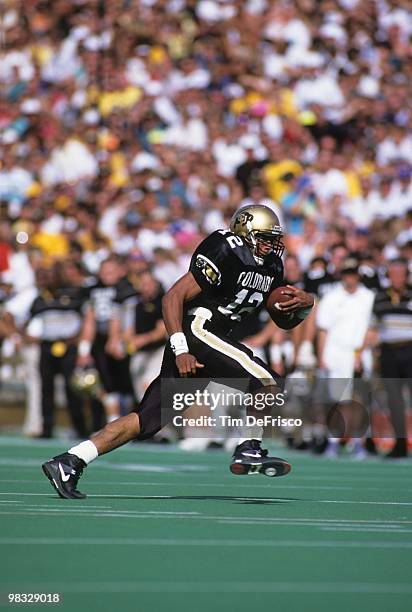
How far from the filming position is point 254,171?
60.3 feet

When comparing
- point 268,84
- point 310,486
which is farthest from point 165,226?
point 310,486

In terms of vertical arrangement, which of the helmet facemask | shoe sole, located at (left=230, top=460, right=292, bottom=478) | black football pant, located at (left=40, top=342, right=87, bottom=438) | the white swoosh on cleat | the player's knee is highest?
the helmet facemask

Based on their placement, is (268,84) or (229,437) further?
(268,84)

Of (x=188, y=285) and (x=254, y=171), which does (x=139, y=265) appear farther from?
(x=188, y=285)

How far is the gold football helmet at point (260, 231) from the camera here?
8617mm

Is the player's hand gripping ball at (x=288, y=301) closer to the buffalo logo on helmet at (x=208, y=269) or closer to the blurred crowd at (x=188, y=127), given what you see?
the buffalo logo on helmet at (x=208, y=269)

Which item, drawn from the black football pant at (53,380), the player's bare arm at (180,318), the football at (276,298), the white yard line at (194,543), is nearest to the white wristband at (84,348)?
the black football pant at (53,380)

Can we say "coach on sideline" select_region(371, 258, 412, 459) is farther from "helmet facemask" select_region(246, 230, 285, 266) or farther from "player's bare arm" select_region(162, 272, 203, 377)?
"player's bare arm" select_region(162, 272, 203, 377)

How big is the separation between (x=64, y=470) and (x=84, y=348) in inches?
320

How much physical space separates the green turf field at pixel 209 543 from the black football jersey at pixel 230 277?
3.67 feet

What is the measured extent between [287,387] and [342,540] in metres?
7.98

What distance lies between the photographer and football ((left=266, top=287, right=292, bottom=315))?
8.59 m

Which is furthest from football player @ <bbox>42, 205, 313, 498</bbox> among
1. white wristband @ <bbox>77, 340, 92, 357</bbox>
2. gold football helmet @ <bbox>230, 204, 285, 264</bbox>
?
white wristband @ <bbox>77, 340, 92, 357</bbox>

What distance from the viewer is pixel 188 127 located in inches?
777
